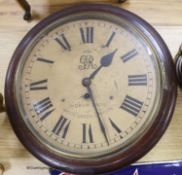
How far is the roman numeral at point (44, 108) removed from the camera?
1043 millimetres

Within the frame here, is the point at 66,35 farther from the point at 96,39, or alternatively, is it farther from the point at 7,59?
the point at 7,59

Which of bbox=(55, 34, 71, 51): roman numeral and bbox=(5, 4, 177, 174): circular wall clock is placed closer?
bbox=(5, 4, 177, 174): circular wall clock

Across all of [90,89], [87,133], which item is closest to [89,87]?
[90,89]

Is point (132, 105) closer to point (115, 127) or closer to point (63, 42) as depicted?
point (115, 127)

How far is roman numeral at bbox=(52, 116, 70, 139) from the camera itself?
102 centimetres

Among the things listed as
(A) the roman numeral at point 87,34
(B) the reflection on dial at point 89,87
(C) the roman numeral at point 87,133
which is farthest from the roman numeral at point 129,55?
(C) the roman numeral at point 87,133

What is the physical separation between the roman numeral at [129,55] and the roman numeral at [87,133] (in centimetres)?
21

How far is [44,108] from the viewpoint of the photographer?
1047mm

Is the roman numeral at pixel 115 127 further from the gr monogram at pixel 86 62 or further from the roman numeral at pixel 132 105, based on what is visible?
the gr monogram at pixel 86 62

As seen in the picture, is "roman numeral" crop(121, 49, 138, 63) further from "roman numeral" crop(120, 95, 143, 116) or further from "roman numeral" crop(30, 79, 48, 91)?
"roman numeral" crop(30, 79, 48, 91)

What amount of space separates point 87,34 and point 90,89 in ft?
0.56

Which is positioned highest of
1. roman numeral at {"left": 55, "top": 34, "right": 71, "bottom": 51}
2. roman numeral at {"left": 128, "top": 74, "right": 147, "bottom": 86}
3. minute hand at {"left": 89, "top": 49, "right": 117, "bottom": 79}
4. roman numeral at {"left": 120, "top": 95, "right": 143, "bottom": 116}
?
roman numeral at {"left": 55, "top": 34, "right": 71, "bottom": 51}

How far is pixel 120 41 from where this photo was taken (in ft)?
3.56

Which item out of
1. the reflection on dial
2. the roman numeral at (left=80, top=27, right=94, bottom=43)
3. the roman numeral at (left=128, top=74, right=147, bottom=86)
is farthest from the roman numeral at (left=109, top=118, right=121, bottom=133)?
the roman numeral at (left=80, top=27, right=94, bottom=43)
